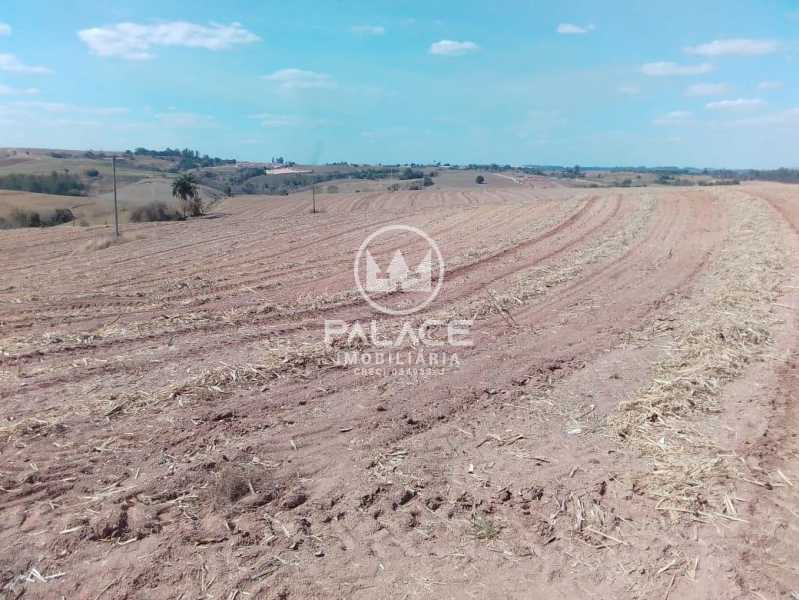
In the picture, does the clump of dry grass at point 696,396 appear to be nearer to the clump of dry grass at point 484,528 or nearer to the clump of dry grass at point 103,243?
the clump of dry grass at point 484,528

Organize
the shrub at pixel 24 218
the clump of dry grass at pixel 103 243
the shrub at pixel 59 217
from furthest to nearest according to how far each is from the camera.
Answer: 1. the shrub at pixel 59 217
2. the shrub at pixel 24 218
3. the clump of dry grass at pixel 103 243

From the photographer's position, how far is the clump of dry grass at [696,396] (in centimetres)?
411

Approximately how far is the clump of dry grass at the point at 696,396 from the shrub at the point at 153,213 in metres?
33.2

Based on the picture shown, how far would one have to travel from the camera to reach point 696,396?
5.44 meters

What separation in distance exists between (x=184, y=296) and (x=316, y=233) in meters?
9.97

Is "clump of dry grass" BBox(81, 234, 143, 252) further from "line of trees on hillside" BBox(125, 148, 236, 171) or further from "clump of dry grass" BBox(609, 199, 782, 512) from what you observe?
"line of trees on hillside" BBox(125, 148, 236, 171)

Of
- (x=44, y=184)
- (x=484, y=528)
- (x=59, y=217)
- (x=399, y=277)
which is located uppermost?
(x=44, y=184)

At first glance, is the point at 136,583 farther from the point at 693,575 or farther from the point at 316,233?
the point at 316,233

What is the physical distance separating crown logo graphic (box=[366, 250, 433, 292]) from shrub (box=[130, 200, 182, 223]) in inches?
1049

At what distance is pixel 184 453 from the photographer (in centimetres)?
454

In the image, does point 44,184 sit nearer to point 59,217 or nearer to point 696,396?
point 59,217

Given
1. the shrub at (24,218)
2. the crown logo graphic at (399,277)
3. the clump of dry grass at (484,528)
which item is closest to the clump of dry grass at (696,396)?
the clump of dry grass at (484,528)

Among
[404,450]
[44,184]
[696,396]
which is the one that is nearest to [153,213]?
[404,450]

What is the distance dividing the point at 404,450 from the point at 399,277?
22.4 ft
